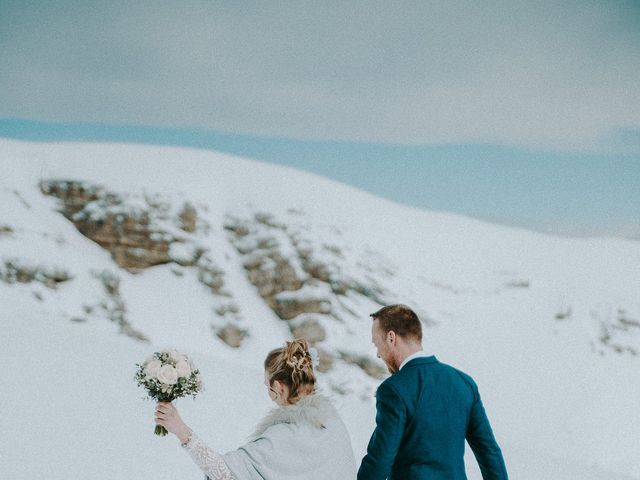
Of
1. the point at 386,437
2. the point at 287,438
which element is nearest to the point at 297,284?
the point at 287,438

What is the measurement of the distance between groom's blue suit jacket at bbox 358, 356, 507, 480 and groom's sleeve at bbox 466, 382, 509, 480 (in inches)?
2.9

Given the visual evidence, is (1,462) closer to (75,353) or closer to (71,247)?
(75,353)

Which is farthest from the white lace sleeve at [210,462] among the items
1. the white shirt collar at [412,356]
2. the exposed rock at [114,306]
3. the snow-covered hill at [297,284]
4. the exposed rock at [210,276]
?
the exposed rock at [210,276]

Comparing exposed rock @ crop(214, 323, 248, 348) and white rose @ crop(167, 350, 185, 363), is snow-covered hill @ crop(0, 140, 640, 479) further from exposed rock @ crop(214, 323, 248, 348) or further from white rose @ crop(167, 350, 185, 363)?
white rose @ crop(167, 350, 185, 363)

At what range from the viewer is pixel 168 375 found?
2.56 m

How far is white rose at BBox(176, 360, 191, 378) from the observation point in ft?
8.58

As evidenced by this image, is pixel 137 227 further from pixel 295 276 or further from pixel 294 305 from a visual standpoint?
pixel 294 305

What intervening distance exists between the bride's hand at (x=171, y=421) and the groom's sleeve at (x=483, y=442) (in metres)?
1.12

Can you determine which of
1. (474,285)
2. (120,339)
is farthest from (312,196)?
(120,339)

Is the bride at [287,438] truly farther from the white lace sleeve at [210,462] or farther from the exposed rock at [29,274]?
the exposed rock at [29,274]

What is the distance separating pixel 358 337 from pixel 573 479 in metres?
9.47

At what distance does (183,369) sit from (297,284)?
46.3 ft

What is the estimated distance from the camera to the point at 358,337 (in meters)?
15.5

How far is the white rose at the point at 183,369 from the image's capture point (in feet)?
8.58
